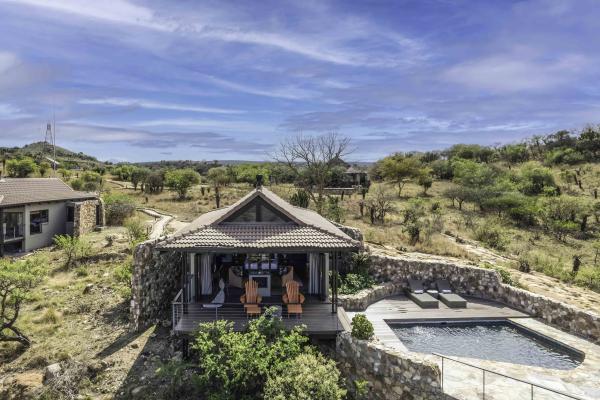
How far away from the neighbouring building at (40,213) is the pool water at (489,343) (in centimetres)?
2426

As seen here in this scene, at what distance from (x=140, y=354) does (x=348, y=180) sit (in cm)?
4716

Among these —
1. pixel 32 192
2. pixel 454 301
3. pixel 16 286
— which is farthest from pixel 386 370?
pixel 32 192

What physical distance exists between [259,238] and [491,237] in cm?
2001

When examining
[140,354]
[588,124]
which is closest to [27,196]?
[140,354]

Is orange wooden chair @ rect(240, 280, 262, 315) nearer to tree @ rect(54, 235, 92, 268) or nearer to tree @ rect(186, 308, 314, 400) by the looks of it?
tree @ rect(186, 308, 314, 400)

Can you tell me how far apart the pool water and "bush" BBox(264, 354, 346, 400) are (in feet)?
12.5

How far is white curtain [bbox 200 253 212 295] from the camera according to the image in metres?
13.7

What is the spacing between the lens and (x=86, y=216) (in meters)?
27.6

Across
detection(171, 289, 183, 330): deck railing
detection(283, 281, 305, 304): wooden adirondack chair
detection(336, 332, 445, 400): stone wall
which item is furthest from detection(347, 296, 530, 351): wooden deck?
detection(171, 289, 183, 330): deck railing

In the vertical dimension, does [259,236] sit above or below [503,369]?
above

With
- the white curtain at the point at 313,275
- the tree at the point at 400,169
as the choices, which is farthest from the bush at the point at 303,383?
the tree at the point at 400,169

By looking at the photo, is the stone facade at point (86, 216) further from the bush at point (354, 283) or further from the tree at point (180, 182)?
the bush at point (354, 283)

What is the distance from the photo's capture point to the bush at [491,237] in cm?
2438

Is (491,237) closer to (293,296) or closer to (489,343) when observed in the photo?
(489,343)
